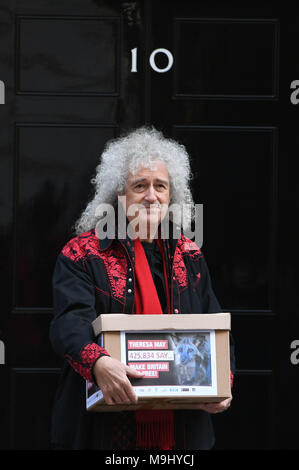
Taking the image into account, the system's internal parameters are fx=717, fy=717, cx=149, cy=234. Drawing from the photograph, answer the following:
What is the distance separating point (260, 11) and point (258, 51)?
211mm

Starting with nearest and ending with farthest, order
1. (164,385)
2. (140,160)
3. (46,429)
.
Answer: (164,385)
(140,160)
(46,429)

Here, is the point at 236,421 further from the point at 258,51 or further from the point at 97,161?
A: the point at 258,51

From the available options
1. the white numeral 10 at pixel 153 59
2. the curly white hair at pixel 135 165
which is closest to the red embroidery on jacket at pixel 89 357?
the curly white hair at pixel 135 165

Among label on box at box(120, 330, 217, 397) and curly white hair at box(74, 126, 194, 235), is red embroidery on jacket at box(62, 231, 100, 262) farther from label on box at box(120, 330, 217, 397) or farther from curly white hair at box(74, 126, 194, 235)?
label on box at box(120, 330, 217, 397)

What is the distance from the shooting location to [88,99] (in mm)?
3713

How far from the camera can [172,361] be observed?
256 cm

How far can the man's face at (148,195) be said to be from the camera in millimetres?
2848

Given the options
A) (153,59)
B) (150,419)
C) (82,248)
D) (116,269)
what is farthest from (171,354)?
(153,59)

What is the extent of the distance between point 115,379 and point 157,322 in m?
0.25

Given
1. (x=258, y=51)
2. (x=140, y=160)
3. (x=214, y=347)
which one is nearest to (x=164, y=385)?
(x=214, y=347)

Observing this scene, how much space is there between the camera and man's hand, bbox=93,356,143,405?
8.04 feet

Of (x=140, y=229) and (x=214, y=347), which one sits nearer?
(x=214, y=347)

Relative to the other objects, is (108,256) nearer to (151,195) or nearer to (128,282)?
(128,282)

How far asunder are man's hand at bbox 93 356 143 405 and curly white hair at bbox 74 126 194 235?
761 mm
